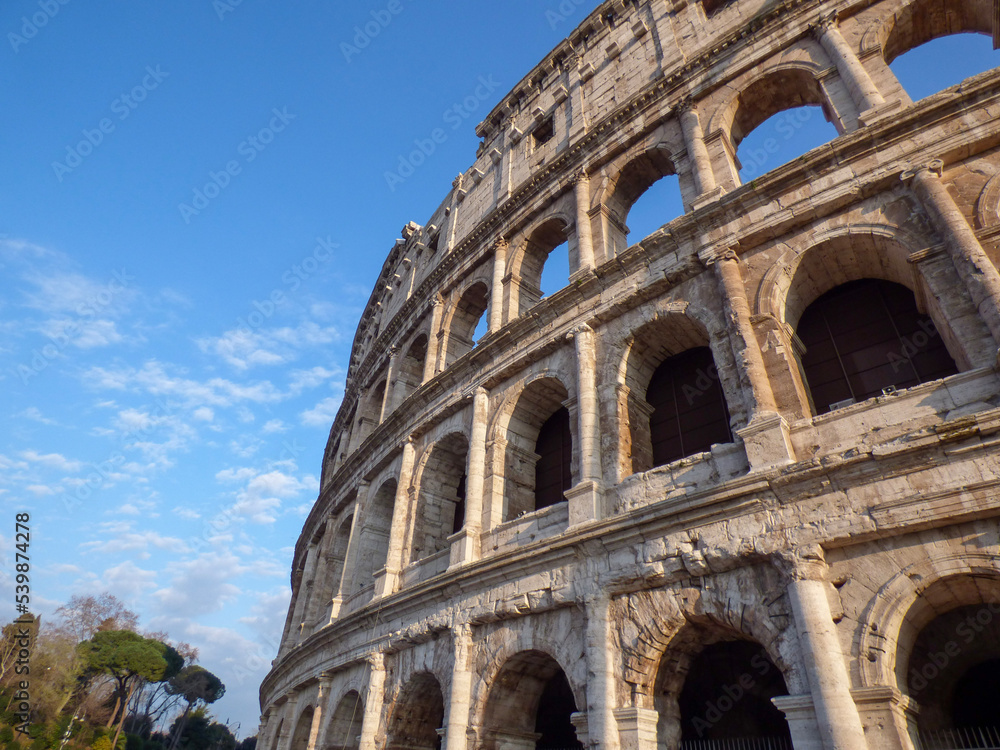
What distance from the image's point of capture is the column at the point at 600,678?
6.20m

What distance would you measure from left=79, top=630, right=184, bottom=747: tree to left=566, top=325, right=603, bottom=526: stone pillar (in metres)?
38.8

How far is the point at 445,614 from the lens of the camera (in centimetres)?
889

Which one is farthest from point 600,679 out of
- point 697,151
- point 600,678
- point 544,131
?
point 544,131

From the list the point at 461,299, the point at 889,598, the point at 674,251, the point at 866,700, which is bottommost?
the point at 866,700

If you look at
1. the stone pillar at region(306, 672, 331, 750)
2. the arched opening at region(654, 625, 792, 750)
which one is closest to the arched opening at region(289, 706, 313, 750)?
the stone pillar at region(306, 672, 331, 750)

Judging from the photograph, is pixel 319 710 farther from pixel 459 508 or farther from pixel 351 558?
pixel 459 508

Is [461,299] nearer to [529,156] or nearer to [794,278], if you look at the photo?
[529,156]

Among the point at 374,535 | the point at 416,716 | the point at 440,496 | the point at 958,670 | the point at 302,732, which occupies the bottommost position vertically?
the point at 302,732

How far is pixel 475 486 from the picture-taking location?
9906 millimetres

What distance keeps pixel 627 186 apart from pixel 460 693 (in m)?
9.91

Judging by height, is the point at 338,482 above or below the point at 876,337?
above

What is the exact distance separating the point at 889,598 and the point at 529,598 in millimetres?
4187

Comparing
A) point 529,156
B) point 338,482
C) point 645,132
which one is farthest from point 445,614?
point 529,156

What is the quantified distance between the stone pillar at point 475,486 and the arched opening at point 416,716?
2.02 m
